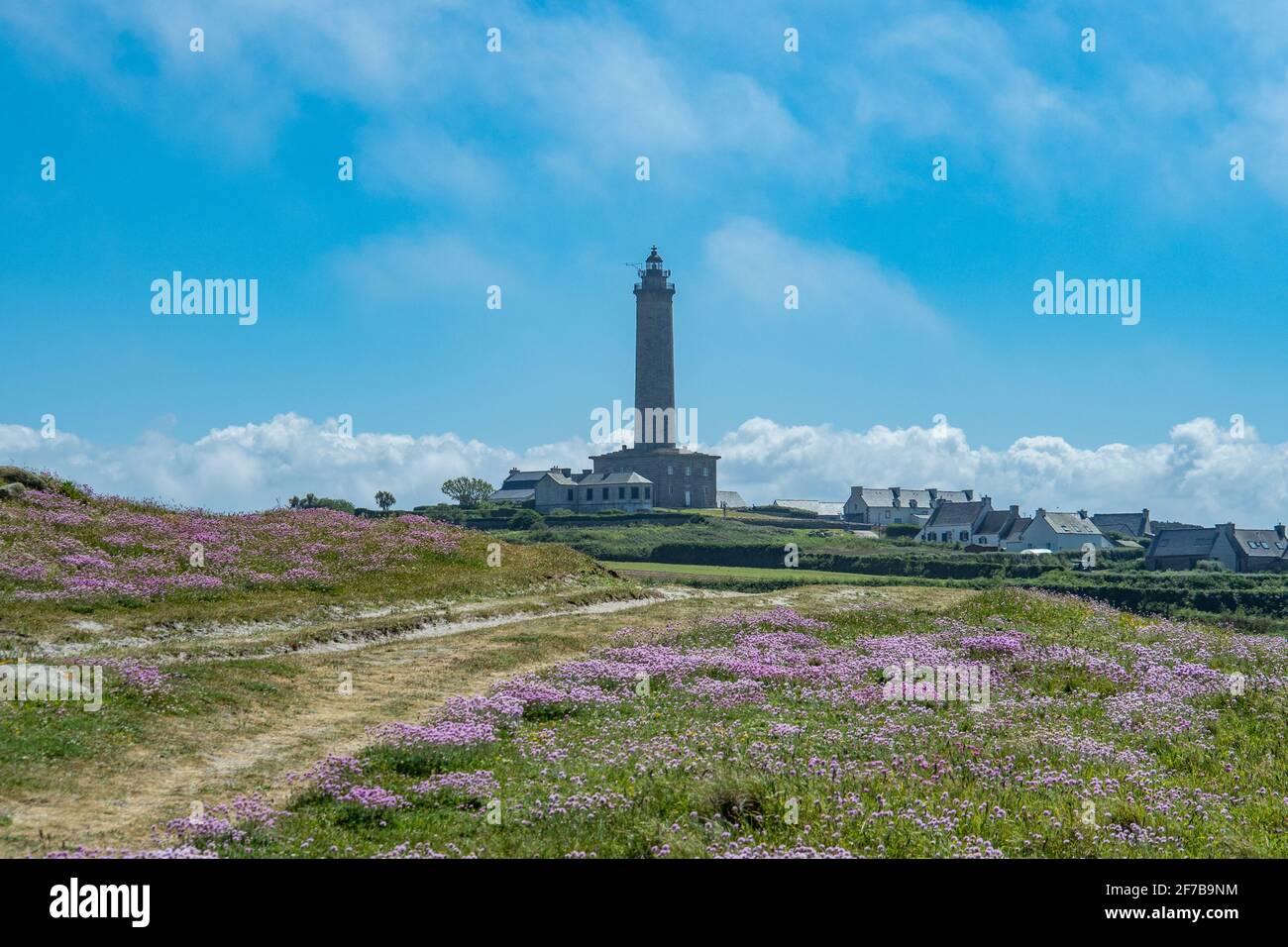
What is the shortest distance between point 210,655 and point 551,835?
17.7 m

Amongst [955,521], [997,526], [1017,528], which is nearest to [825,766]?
[1017,528]

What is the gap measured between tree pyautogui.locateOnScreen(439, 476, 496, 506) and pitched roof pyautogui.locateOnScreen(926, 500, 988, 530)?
2553 inches

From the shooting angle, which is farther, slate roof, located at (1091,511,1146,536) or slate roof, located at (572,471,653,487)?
slate roof, located at (572,471,653,487)

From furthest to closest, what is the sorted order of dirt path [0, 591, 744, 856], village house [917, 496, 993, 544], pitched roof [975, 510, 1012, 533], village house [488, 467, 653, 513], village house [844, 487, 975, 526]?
village house [844, 487, 975, 526], village house [488, 467, 653, 513], village house [917, 496, 993, 544], pitched roof [975, 510, 1012, 533], dirt path [0, 591, 744, 856]

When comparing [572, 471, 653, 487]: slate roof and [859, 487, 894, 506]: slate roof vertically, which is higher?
[572, 471, 653, 487]: slate roof

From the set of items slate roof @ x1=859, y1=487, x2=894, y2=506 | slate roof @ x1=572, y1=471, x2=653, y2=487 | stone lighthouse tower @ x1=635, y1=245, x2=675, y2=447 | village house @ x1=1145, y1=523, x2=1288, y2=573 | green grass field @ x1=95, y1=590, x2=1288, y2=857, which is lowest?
village house @ x1=1145, y1=523, x2=1288, y2=573

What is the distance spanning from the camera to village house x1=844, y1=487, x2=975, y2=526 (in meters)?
172

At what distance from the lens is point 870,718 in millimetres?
17234

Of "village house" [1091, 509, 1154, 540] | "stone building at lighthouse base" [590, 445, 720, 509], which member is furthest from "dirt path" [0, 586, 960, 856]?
"village house" [1091, 509, 1154, 540]

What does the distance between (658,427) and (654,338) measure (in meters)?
14.1

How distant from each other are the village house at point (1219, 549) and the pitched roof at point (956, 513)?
32582 millimetres

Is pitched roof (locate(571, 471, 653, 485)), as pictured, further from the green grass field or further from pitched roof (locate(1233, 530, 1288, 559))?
the green grass field

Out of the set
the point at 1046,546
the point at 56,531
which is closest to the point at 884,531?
the point at 1046,546

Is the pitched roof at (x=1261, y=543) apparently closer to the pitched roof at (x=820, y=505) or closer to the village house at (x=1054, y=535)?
the village house at (x=1054, y=535)
